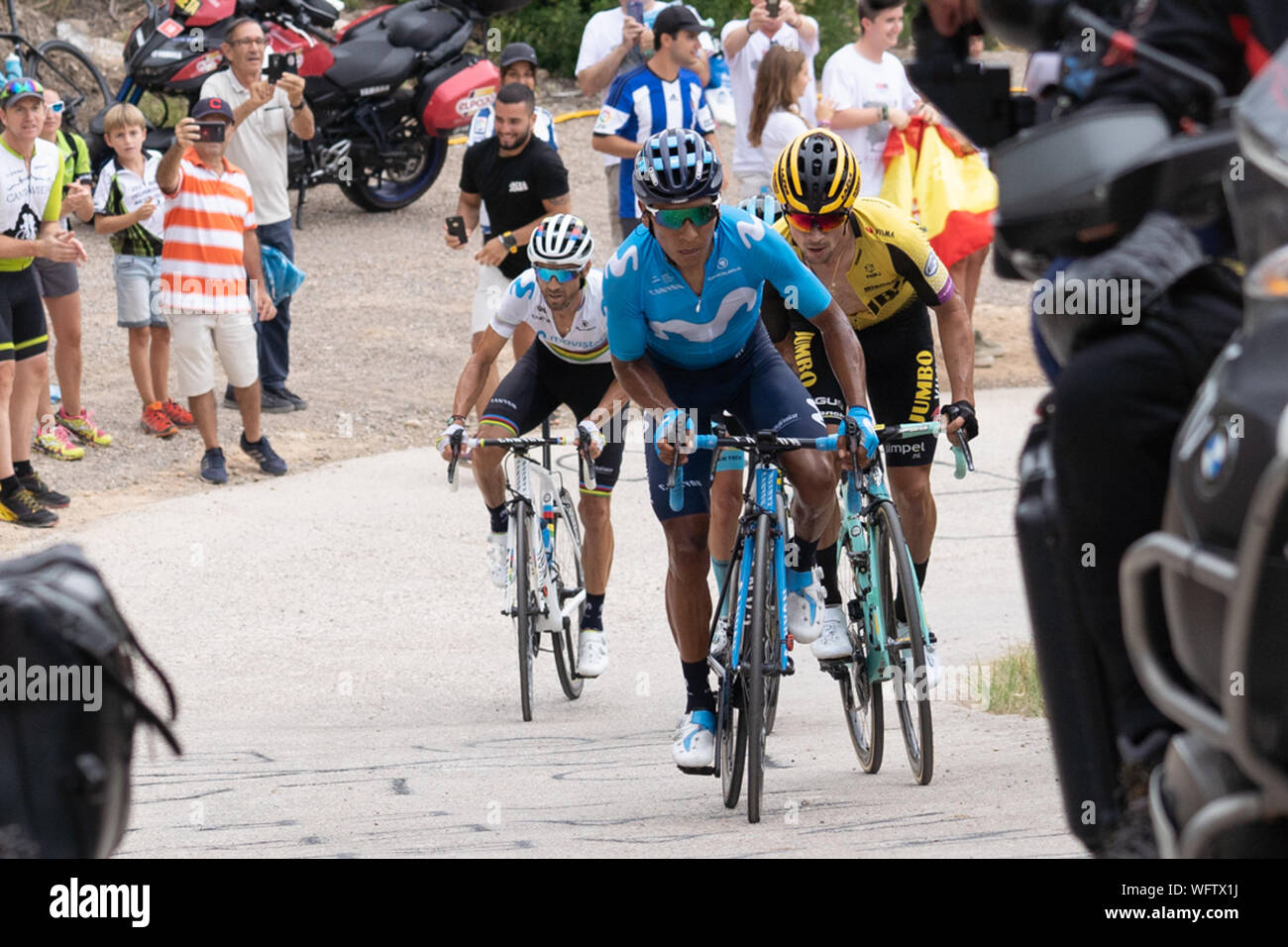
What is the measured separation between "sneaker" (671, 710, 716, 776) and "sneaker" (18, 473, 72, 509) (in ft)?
17.4

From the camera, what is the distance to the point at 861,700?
650 centimetres

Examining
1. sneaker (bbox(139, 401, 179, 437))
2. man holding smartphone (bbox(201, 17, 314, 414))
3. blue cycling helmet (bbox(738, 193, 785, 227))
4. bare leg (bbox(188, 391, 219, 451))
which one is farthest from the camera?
sneaker (bbox(139, 401, 179, 437))

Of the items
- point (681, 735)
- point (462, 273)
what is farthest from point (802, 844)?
point (462, 273)

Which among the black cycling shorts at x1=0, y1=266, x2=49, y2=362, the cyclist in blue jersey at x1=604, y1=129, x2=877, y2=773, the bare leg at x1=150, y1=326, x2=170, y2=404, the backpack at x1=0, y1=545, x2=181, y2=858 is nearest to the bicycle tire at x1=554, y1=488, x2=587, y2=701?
the cyclist in blue jersey at x1=604, y1=129, x2=877, y2=773

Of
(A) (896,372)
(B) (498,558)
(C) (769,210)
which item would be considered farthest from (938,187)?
(B) (498,558)

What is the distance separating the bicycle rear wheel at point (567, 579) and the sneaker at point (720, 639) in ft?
6.16

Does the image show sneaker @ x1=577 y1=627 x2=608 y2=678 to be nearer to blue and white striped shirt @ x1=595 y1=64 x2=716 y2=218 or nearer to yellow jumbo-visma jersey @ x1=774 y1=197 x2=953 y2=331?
yellow jumbo-visma jersey @ x1=774 y1=197 x2=953 y2=331

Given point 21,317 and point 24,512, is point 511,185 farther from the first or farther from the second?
point 24,512

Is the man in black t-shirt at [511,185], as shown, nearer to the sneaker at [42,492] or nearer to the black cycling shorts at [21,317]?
the black cycling shorts at [21,317]

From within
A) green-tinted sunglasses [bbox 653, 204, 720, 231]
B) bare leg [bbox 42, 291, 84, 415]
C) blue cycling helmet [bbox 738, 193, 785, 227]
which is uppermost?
green-tinted sunglasses [bbox 653, 204, 720, 231]

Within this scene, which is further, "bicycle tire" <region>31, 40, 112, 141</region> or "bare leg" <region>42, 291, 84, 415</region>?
"bicycle tire" <region>31, 40, 112, 141</region>

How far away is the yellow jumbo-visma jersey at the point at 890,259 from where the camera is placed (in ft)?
22.5

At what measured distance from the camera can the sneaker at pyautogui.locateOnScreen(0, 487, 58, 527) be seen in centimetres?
962

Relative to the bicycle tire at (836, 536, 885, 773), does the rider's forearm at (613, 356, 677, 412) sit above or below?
above
